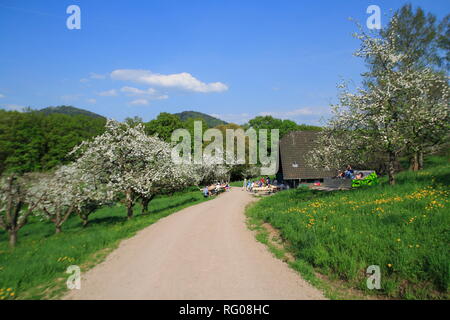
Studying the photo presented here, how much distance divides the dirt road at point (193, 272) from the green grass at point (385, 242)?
102cm

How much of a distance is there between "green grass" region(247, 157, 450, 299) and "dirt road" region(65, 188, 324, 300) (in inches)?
40.1

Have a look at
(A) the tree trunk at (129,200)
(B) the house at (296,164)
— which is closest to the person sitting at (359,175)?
(B) the house at (296,164)

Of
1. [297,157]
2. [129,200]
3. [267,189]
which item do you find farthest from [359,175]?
[129,200]

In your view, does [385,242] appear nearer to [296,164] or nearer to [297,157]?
[296,164]

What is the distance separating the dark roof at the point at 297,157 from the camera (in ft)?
97.7

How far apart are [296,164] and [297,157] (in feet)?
3.52

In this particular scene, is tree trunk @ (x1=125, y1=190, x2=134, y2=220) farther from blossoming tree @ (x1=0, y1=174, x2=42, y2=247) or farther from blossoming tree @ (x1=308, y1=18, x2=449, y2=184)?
blossoming tree @ (x1=308, y1=18, x2=449, y2=184)

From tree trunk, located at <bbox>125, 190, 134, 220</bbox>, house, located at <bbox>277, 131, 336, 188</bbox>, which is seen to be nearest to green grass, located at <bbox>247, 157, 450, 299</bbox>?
Result: tree trunk, located at <bbox>125, 190, 134, 220</bbox>

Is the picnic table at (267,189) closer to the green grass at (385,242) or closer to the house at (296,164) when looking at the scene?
the house at (296,164)

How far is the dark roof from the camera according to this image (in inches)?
1172

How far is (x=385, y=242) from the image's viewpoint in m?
6.18
